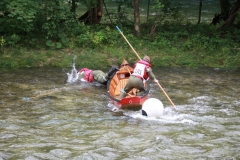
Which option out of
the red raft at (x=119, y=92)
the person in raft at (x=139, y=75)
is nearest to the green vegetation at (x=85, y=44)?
the red raft at (x=119, y=92)

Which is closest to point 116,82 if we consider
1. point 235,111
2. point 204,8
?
point 235,111

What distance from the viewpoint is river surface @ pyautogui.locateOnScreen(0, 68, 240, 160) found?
800 cm

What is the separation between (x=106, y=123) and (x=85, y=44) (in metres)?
8.16

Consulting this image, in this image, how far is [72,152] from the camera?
7.90 metres

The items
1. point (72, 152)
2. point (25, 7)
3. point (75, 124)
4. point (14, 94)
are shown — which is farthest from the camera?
point (25, 7)

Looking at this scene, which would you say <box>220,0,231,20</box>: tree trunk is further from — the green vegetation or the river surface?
the river surface

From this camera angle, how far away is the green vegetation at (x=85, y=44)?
52.6ft

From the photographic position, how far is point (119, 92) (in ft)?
41.6

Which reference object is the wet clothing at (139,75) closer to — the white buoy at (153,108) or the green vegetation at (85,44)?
the white buoy at (153,108)

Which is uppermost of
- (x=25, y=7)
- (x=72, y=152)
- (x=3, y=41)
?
(x=25, y=7)

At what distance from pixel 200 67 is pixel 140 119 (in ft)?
23.6

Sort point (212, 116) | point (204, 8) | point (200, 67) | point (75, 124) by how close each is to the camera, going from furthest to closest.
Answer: point (204, 8)
point (200, 67)
point (212, 116)
point (75, 124)

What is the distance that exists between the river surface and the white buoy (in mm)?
182

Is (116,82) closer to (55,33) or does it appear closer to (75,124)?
(75,124)
